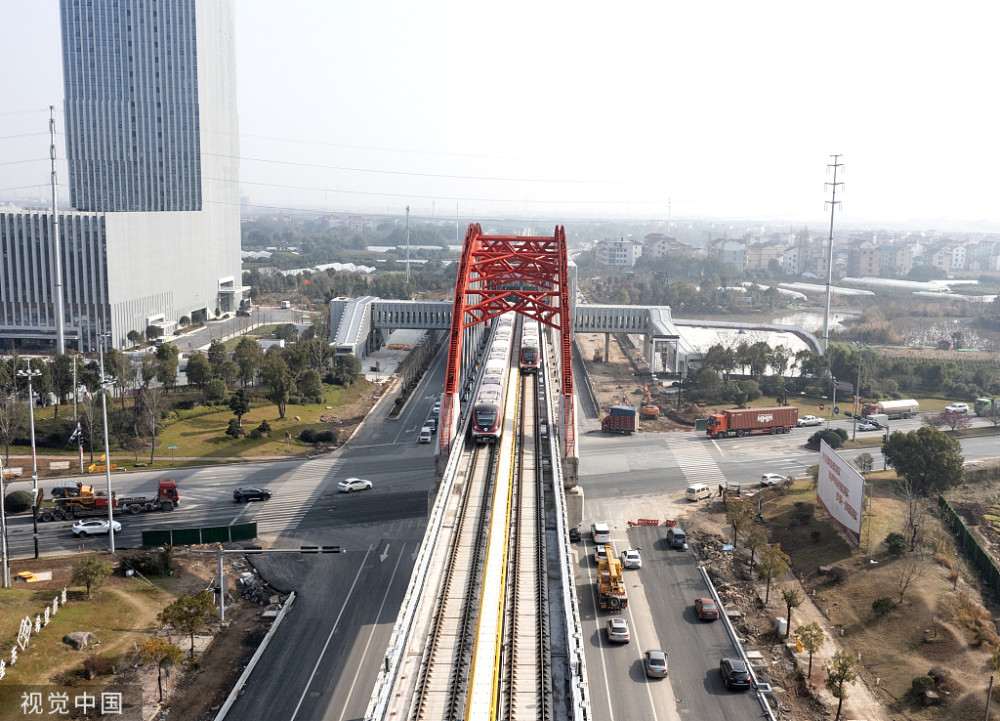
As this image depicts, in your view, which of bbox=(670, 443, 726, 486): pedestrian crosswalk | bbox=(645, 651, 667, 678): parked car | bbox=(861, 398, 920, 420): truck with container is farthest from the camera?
bbox=(861, 398, 920, 420): truck with container

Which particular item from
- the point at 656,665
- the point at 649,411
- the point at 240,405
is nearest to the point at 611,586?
the point at 656,665

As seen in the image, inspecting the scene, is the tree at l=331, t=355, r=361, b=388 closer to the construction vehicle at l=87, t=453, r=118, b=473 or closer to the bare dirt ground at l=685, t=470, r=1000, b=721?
the construction vehicle at l=87, t=453, r=118, b=473

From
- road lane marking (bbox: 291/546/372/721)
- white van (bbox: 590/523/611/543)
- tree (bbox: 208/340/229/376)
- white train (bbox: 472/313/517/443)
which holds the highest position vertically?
white train (bbox: 472/313/517/443)

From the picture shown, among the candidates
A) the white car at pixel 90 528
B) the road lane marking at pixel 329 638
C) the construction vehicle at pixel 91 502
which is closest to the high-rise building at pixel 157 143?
the construction vehicle at pixel 91 502

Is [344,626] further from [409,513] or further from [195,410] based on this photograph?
[195,410]

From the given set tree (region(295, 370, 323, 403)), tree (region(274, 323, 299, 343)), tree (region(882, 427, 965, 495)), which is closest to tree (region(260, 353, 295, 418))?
tree (region(295, 370, 323, 403))

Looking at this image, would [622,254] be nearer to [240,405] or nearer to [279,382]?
[279,382]

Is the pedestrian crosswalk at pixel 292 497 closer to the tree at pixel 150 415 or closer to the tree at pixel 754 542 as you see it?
the tree at pixel 150 415
